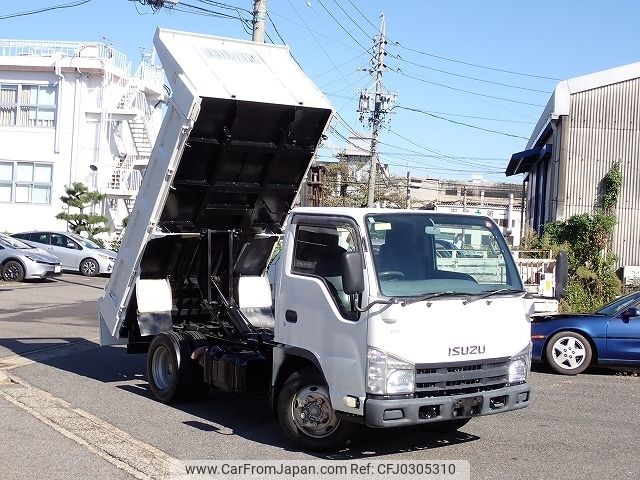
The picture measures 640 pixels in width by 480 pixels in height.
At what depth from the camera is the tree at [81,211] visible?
3612 centimetres

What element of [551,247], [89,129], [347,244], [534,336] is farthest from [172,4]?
[89,129]

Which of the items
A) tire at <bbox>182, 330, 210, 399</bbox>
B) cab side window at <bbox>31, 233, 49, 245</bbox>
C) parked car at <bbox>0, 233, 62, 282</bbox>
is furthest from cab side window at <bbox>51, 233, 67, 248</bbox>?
tire at <bbox>182, 330, 210, 399</bbox>

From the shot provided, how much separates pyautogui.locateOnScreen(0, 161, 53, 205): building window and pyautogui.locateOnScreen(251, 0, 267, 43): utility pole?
77.6ft

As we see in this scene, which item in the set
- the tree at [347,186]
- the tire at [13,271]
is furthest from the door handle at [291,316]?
the tree at [347,186]

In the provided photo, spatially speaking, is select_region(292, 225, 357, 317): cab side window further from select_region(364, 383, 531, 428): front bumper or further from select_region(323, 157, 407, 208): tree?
select_region(323, 157, 407, 208): tree

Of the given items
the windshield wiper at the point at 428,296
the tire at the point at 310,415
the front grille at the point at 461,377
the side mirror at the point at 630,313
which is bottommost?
the tire at the point at 310,415

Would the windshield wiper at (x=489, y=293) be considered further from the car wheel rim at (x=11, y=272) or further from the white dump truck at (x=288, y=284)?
the car wheel rim at (x=11, y=272)

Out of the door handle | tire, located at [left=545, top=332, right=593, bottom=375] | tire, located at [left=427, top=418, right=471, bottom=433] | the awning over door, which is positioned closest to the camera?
the door handle

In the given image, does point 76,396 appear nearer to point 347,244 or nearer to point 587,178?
point 347,244

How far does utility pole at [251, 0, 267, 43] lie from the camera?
18.2 m

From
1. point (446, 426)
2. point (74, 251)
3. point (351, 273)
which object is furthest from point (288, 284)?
point (74, 251)

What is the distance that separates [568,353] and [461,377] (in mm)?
5558

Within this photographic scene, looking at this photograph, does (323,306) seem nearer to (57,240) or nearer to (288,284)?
(288,284)

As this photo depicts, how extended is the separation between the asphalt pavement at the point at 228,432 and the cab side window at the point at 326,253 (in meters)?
1.46
